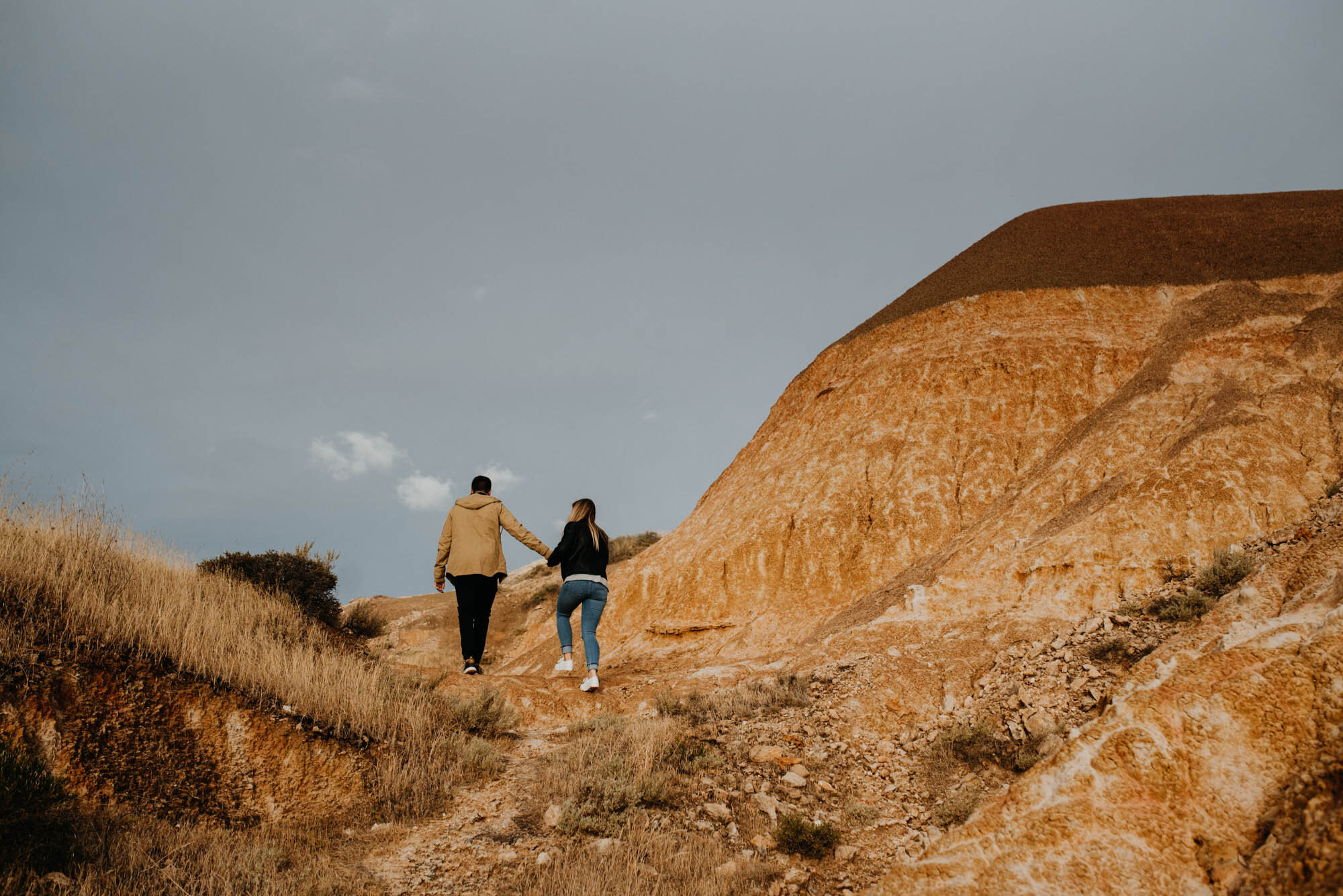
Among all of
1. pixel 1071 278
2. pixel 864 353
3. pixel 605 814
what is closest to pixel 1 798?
pixel 605 814

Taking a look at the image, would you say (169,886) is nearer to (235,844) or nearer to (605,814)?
(235,844)

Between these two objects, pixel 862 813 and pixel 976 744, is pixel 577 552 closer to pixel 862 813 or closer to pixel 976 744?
pixel 862 813

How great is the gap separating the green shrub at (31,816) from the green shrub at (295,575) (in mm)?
4949

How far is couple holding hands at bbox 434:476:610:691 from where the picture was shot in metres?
7.39

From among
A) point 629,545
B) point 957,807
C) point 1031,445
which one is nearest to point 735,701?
point 957,807

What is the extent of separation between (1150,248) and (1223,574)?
14533 millimetres

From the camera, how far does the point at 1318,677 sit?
2809 mm

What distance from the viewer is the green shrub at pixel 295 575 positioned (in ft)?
28.6

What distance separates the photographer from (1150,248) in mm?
17672

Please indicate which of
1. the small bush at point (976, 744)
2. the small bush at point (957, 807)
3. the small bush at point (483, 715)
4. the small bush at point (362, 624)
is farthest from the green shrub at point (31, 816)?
the small bush at point (362, 624)

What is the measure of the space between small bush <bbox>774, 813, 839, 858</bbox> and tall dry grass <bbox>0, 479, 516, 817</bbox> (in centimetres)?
225

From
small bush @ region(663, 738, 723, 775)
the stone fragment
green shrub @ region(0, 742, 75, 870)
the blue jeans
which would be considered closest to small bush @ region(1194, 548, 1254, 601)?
the stone fragment

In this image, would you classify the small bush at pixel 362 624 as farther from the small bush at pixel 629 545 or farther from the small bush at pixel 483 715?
the small bush at pixel 629 545

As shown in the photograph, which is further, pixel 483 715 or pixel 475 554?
pixel 475 554
